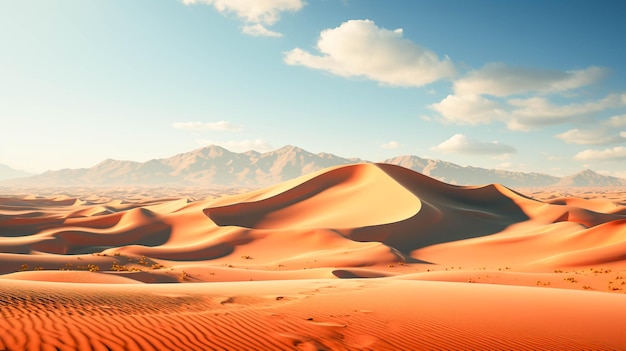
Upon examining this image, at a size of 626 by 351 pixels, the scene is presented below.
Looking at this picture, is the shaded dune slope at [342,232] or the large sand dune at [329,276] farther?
the shaded dune slope at [342,232]

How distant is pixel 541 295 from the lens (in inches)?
414

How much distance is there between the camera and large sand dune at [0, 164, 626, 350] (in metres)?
5.97

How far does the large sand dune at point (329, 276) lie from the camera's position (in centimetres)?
597

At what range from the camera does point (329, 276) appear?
16453 mm

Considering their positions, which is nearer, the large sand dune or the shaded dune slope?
the large sand dune

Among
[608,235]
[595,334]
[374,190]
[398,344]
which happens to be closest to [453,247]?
[608,235]

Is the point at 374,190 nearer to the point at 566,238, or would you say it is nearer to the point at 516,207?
the point at 516,207

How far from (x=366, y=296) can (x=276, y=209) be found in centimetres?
3066

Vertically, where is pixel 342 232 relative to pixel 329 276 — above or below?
above

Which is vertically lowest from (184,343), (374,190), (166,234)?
(166,234)

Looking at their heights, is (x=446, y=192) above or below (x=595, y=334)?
above

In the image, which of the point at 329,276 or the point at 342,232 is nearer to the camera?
the point at 329,276

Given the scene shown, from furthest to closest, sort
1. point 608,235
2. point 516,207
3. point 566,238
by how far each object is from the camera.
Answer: point 516,207 → point 566,238 → point 608,235

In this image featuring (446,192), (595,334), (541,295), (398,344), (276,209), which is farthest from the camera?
(446,192)
